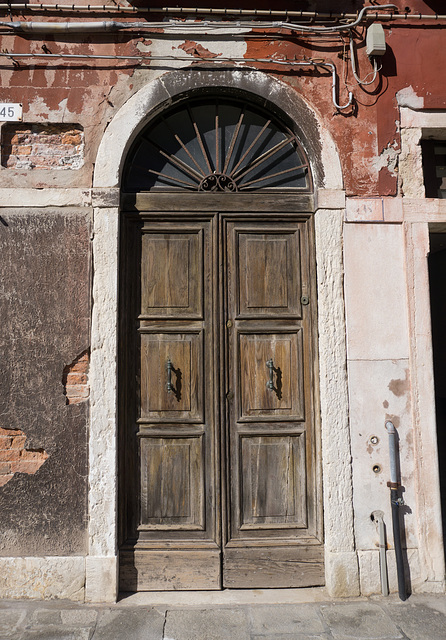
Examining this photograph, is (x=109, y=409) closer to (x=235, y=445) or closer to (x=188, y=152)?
(x=235, y=445)

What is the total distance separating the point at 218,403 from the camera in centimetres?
384

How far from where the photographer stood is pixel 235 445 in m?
3.84

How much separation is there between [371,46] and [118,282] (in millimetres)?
2619

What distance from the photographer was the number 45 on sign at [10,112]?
3836mm

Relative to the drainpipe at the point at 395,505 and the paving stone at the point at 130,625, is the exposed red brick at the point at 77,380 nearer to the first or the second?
the paving stone at the point at 130,625

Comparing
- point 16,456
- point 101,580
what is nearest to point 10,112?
point 16,456

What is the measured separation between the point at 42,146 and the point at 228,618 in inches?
141

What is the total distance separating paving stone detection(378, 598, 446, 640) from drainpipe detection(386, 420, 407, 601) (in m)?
0.12

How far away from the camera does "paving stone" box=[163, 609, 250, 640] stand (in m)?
3.10

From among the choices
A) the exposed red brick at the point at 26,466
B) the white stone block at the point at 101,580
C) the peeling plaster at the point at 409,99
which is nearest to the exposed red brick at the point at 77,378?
the exposed red brick at the point at 26,466

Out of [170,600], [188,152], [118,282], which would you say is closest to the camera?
[170,600]

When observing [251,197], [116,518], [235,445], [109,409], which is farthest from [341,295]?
[116,518]

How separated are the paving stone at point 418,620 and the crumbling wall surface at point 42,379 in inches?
85.5

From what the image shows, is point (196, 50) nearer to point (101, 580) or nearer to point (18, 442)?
point (18, 442)
